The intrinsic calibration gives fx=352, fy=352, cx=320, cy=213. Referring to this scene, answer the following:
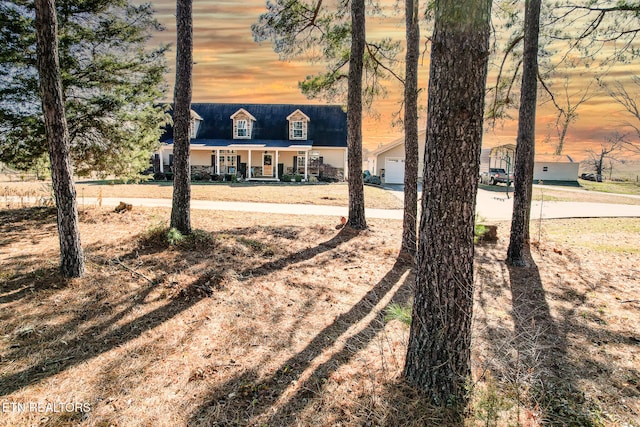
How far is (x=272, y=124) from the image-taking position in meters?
30.5

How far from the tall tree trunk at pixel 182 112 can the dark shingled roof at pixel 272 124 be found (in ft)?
70.6

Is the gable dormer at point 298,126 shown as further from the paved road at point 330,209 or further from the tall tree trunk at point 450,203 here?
the tall tree trunk at point 450,203

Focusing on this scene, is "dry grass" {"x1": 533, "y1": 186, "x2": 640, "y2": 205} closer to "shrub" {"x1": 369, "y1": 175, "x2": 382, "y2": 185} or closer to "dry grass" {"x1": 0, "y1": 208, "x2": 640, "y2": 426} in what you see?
"shrub" {"x1": 369, "y1": 175, "x2": 382, "y2": 185}

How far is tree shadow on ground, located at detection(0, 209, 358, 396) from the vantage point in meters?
3.46

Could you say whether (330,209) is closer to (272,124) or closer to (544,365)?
(544,365)

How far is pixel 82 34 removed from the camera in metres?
8.85

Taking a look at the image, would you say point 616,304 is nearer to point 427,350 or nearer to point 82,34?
point 427,350

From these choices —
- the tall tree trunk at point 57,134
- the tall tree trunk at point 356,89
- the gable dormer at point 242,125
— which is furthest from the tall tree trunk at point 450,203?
the gable dormer at point 242,125

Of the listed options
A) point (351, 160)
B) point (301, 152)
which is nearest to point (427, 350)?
point (351, 160)

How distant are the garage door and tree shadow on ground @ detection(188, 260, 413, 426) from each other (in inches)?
1036

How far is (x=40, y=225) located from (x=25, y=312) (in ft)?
17.8

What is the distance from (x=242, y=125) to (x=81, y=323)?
27.0 meters

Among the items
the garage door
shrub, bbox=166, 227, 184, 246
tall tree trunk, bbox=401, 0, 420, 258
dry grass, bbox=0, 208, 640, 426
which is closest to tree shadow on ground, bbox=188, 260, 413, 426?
dry grass, bbox=0, 208, 640, 426

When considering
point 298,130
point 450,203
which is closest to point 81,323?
point 450,203
